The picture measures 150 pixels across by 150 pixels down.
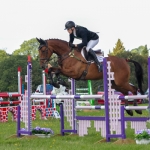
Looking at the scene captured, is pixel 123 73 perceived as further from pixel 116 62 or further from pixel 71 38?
pixel 71 38

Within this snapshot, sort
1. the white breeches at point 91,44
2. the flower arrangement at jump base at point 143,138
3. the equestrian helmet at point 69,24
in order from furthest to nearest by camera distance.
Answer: the white breeches at point 91,44
the equestrian helmet at point 69,24
the flower arrangement at jump base at point 143,138

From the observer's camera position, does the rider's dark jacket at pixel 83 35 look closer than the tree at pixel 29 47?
Yes

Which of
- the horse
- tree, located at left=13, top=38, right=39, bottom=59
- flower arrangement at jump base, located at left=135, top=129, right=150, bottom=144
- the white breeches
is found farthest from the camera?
tree, located at left=13, top=38, right=39, bottom=59

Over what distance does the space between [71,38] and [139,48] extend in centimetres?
8344

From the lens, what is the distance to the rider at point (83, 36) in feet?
31.4

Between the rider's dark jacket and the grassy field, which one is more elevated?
the rider's dark jacket

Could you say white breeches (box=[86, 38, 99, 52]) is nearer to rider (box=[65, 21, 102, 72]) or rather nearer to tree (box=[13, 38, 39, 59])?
rider (box=[65, 21, 102, 72])

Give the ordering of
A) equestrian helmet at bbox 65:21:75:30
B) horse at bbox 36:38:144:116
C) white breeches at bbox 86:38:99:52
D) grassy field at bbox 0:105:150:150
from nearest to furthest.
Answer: grassy field at bbox 0:105:150:150, equestrian helmet at bbox 65:21:75:30, horse at bbox 36:38:144:116, white breeches at bbox 86:38:99:52

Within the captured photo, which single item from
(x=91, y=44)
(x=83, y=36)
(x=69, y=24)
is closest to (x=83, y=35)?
(x=83, y=36)

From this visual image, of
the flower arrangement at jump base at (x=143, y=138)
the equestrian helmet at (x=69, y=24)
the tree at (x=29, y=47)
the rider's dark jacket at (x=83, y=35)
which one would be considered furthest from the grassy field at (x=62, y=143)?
the tree at (x=29, y=47)

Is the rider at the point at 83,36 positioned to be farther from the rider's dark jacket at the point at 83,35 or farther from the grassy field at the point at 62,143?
the grassy field at the point at 62,143

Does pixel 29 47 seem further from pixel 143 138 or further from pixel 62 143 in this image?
pixel 143 138

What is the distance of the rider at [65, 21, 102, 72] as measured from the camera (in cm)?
959

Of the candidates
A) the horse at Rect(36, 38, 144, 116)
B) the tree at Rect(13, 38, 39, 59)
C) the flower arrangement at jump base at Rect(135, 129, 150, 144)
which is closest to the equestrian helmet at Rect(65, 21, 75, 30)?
the horse at Rect(36, 38, 144, 116)
